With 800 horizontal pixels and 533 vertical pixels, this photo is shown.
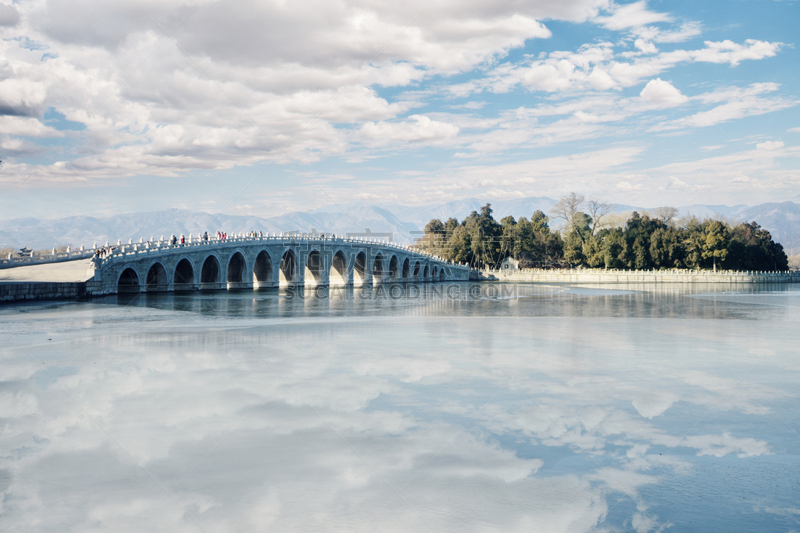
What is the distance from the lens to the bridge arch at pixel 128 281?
37969 millimetres

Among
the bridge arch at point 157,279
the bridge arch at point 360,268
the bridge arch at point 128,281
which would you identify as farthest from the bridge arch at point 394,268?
the bridge arch at point 128,281

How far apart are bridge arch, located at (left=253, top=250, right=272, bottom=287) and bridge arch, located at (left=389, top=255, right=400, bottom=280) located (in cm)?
3112

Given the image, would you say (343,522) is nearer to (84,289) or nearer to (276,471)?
(276,471)

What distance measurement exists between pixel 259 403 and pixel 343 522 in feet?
14.9

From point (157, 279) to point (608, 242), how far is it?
63.9 meters

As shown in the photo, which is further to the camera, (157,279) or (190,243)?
(190,243)

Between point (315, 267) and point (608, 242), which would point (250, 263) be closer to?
point (315, 267)

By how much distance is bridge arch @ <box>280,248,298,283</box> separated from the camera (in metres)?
61.2

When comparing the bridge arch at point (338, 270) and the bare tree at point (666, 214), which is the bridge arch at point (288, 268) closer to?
the bridge arch at point (338, 270)

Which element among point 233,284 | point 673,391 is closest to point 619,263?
point 233,284

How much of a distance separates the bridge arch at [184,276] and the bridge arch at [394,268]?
43419mm

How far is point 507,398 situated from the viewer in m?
10.0

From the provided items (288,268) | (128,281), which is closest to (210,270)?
(128,281)

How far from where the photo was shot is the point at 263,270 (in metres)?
57.9
